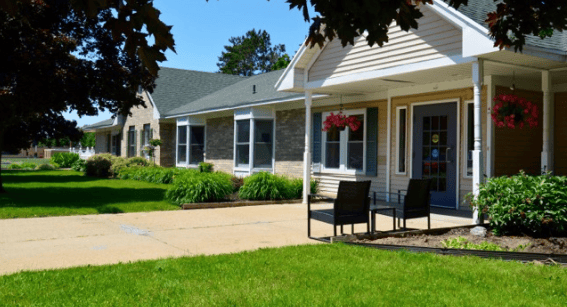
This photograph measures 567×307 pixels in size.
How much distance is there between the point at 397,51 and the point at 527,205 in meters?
4.26

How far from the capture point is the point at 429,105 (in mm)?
11719

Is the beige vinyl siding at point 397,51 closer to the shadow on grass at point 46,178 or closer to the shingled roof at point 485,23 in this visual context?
the shingled roof at point 485,23

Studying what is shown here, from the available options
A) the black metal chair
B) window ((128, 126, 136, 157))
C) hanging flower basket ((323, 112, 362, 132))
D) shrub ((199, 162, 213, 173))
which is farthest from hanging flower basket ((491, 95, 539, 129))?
window ((128, 126, 136, 157))

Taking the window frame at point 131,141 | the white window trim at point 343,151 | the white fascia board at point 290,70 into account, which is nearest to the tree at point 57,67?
the white fascia board at point 290,70

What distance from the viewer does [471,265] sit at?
5.45 meters

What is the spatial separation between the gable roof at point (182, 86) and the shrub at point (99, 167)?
4111mm

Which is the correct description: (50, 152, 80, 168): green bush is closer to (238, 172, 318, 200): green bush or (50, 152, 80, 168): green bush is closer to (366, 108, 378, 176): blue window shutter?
(238, 172, 318, 200): green bush

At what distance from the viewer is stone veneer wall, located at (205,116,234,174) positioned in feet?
65.5

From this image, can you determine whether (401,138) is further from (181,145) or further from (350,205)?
(181,145)

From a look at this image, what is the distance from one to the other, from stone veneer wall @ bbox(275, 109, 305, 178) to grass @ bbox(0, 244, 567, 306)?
403 inches

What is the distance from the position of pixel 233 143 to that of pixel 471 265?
48.8 feet

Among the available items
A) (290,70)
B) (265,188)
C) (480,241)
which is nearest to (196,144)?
(265,188)

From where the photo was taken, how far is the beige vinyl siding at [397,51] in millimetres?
9078

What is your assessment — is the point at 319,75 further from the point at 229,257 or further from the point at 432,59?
the point at 229,257
